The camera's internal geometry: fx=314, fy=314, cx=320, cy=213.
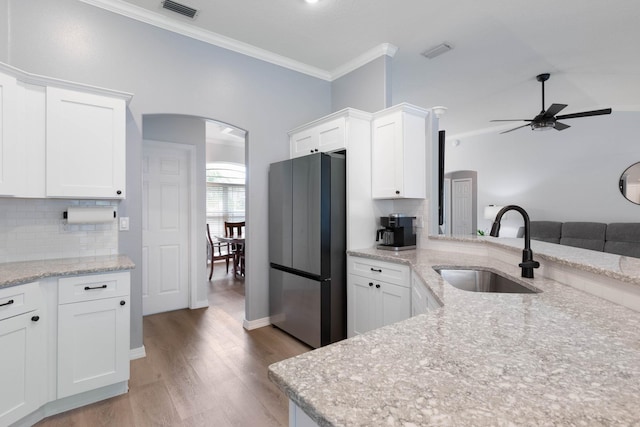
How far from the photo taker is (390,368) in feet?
2.41

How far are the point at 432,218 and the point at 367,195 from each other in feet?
2.23

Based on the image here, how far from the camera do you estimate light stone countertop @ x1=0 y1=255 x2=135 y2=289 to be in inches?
68.7

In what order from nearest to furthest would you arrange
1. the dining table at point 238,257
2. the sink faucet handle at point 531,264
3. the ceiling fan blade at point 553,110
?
the sink faucet handle at point 531,264 < the ceiling fan blade at point 553,110 < the dining table at point 238,257

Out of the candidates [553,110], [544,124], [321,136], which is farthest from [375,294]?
[544,124]

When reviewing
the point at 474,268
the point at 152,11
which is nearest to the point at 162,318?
the point at 152,11

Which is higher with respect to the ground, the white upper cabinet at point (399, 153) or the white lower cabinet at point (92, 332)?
the white upper cabinet at point (399, 153)

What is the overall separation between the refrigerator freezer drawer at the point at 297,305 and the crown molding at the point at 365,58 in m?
2.36

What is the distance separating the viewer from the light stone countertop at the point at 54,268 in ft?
5.73

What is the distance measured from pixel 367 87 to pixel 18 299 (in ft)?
10.7

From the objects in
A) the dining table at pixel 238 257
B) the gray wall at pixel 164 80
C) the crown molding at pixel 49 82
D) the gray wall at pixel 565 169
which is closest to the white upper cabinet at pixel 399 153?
the gray wall at pixel 164 80

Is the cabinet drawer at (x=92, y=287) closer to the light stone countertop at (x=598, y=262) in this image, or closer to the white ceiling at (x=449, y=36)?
the white ceiling at (x=449, y=36)

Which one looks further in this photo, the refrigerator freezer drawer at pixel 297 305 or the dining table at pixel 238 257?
the dining table at pixel 238 257

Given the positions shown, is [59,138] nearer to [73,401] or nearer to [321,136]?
[73,401]

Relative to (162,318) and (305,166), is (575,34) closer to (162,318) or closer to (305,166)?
(305,166)
